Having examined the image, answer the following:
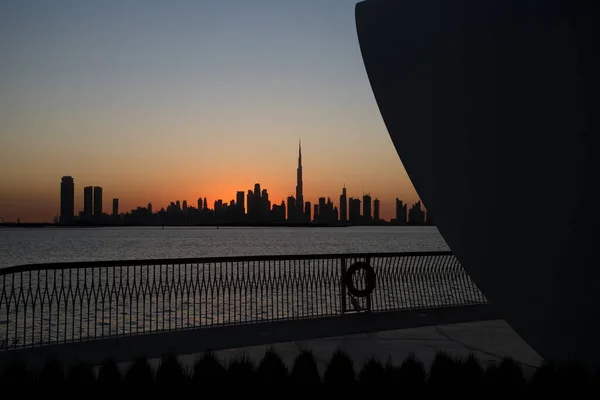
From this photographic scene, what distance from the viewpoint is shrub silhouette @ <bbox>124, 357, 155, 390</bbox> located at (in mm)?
4465

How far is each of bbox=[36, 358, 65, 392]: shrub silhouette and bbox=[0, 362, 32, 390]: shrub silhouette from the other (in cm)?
8

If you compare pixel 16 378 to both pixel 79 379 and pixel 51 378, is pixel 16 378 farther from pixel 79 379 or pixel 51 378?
pixel 79 379

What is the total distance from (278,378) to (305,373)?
199 millimetres

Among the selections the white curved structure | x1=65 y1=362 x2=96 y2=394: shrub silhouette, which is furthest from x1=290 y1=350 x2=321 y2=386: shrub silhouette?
the white curved structure

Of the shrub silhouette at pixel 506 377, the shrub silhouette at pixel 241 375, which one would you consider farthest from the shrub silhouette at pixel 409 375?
the shrub silhouette at pixel 241 375

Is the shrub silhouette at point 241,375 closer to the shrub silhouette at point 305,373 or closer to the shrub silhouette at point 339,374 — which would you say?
the shrub silhouette at point 305,373

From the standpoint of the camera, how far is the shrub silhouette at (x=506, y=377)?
454 centimetres

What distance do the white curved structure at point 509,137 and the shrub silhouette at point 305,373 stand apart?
2386 mm

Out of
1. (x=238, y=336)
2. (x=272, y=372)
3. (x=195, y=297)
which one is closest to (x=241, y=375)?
(x=272, y=372)

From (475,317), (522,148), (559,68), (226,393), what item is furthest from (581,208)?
(475,317)

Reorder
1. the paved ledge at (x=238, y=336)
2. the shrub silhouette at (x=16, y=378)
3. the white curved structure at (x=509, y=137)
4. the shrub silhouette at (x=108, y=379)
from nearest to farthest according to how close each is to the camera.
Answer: the shrub silhouette at (x=16, y=378) → the shrub silhouette at (x=108, y=379) → the white curved structure at (x=509, y=137) → the paved ledge at (x=238, y=336)

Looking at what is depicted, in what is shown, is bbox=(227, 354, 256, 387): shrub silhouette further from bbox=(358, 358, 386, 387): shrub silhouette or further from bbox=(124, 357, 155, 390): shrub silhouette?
bbox=(358, 358, 386, 387): shrub silhouette

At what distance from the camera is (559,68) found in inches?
214

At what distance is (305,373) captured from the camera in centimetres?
461
